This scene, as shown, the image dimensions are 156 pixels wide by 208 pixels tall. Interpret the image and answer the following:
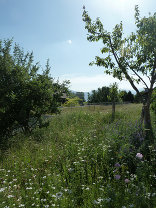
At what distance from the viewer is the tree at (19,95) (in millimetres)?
6727

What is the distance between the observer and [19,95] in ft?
23.5

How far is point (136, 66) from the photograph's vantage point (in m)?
5.50

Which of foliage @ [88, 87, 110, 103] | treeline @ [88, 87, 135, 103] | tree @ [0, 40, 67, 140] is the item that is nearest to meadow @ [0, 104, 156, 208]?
tree @ [0, 40, 67, 140]

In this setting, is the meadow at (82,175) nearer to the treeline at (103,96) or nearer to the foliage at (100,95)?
the foliage at (100,95)

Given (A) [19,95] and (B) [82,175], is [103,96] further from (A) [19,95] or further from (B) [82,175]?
(B) [82,175]

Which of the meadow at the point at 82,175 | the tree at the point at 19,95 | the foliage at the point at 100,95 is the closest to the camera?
the meadow at the point at 82,175

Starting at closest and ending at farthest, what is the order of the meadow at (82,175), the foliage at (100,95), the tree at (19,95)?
the meadow at (82,175), the tree at (19,95), the foliage at (100,95)

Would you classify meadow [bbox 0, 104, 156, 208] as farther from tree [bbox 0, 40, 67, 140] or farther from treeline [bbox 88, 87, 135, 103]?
treeline [bbox 88, 87, 135, 103]

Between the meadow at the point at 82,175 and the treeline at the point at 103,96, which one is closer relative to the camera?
the meadow at the point at 82,175

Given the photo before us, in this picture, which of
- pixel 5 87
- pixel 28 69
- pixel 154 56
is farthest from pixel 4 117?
pixel 154 56

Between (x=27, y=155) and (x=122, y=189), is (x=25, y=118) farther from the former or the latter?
(x=122, y=189)

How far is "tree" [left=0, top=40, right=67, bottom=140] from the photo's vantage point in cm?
673

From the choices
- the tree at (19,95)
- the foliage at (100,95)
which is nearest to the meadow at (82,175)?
the tree at (19,95)

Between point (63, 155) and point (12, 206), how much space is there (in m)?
2.07
